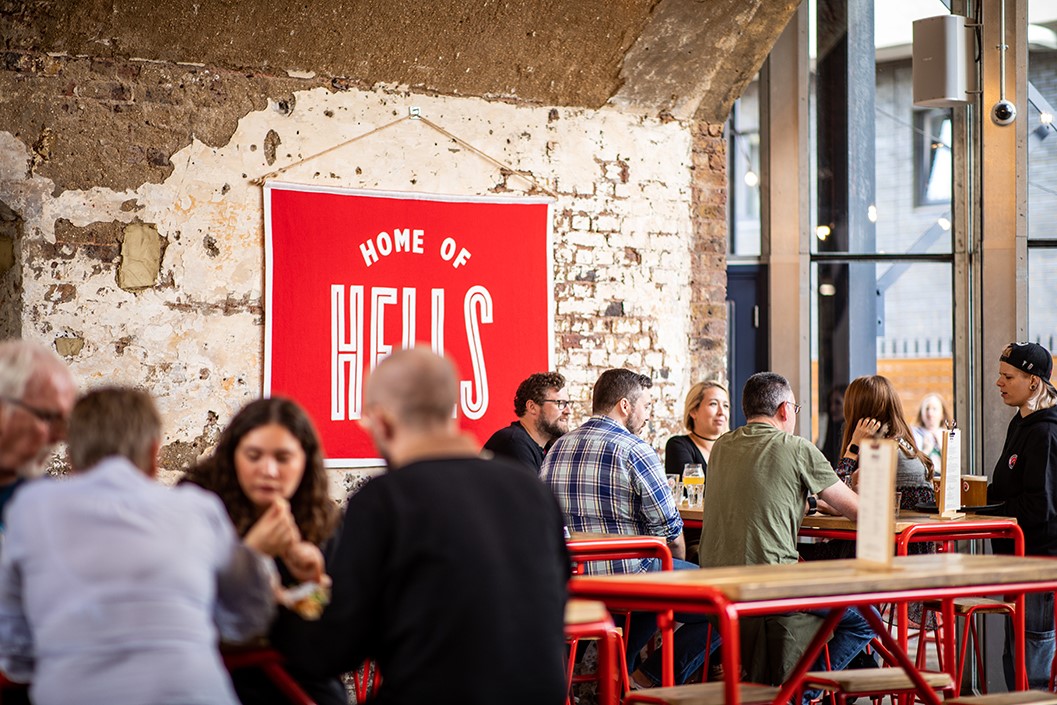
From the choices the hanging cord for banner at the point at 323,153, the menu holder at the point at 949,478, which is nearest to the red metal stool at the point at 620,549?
the menu holder at the point at 949,478

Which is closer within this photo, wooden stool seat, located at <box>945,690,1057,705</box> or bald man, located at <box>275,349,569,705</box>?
bald man, located at <box>275,349,569,705</box>

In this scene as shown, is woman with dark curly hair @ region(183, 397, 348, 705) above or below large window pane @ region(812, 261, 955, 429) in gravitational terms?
below

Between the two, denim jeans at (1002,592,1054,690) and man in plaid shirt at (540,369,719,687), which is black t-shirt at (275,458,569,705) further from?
denim jeans at (1002,592,1054,690)

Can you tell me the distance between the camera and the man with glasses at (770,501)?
471 centimetres

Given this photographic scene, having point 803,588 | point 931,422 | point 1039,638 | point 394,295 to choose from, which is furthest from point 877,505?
point 931,422

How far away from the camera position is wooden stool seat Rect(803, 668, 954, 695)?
11.9ft

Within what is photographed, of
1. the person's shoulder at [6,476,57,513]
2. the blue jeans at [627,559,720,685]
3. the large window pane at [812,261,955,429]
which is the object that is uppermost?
the large window pane at [812,261,955,429]

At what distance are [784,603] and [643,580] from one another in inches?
13.2

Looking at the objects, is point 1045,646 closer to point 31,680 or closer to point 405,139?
point 405,139

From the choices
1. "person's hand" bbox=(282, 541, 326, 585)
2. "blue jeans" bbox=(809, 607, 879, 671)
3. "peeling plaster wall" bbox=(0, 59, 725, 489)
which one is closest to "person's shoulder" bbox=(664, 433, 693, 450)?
"peeling plaster wall" bbox=(0, 59, 725, 489)

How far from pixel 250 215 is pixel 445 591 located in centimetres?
397

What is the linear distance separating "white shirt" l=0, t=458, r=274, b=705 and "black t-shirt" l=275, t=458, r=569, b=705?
10.2 inches

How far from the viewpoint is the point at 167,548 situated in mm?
2156

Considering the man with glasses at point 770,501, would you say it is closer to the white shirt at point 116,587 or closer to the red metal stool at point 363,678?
the red metal stool at point 363,678
